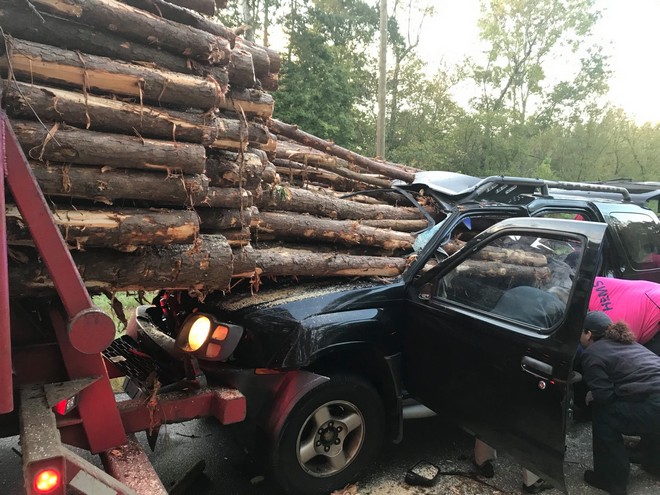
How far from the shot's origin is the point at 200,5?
2883 mm

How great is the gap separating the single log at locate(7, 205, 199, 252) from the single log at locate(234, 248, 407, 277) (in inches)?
23.9

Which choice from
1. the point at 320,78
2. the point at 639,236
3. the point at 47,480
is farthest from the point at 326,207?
the point at 320,78

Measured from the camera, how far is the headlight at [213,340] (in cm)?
280

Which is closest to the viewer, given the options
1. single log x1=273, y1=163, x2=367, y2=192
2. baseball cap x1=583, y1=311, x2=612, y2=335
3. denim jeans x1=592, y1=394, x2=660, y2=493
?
denim jeans x1=592, y1=394, x2=660, y2=493

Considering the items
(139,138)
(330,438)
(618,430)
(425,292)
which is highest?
(139,138)

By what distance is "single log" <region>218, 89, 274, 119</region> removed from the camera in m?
3.06

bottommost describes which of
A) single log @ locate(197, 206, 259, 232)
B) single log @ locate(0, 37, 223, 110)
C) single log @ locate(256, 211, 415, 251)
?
single log @ locate(256, 211, 415, 251)

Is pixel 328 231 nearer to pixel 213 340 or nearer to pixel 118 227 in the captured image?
pixel 213 340

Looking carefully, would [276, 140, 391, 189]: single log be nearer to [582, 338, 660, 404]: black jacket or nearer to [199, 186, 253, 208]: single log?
[199, 186, 253, 208]: single log

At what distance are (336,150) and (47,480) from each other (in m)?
4.53

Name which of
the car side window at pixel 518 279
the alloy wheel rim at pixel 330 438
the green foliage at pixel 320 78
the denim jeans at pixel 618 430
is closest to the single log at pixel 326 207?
the car side window at pixel 518 279

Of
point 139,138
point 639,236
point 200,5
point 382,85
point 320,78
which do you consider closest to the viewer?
point 139,138

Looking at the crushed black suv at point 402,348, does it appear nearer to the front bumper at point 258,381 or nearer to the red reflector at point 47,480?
the front bumper at point 258,381

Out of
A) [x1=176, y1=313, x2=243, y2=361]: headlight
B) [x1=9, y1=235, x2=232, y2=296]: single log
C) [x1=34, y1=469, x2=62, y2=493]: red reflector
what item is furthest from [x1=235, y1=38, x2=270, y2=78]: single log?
[x1=34, y1=469, x2=62, y2=493]: red reflector
